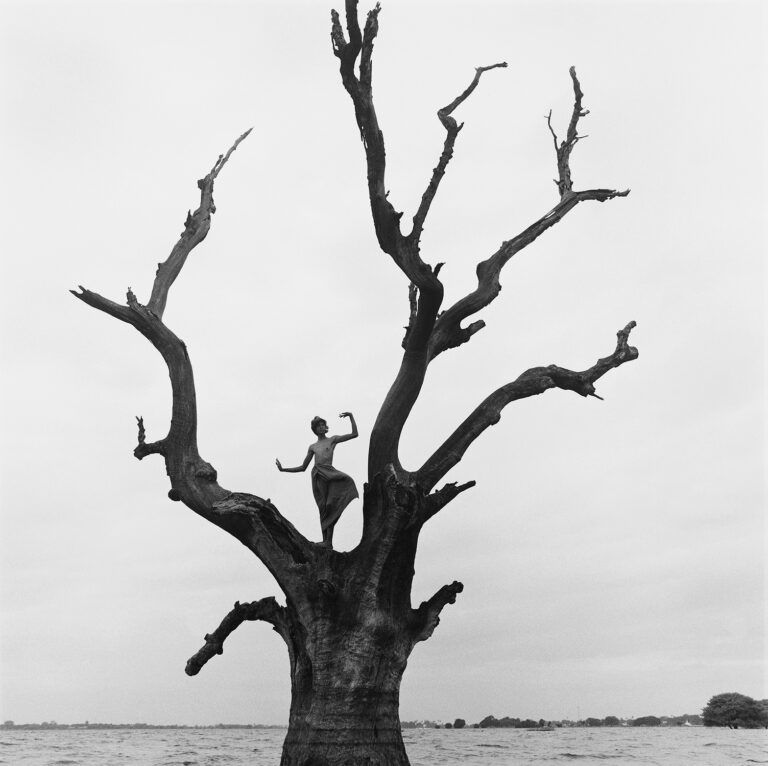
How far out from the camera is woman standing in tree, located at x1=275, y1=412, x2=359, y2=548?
13578mm

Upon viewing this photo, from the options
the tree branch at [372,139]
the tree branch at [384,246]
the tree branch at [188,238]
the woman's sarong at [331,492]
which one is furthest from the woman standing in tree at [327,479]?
the tree branch at [188,238]

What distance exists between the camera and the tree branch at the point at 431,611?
41.8ft

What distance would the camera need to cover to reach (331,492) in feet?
44.8

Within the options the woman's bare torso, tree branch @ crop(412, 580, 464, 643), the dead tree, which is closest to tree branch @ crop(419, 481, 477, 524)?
the dead tree

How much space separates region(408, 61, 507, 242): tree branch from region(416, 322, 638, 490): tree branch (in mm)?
2973

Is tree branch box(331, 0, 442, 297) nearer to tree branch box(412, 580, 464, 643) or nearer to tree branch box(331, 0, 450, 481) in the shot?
tree branch box(331, 0, 450, 481)

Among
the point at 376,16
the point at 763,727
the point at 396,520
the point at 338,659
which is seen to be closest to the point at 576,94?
the point at 376,16

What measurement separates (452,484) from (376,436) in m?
1.61

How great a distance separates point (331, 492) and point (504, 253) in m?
5.11

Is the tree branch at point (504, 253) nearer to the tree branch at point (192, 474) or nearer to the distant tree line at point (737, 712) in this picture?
the tree branch at point (192, 474)

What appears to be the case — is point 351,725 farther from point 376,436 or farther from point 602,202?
point 602,202

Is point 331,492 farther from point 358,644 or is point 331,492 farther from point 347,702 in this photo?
point 347,702

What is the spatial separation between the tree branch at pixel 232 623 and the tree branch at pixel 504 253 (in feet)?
15.3

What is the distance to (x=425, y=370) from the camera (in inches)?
551
